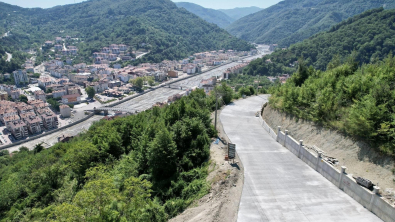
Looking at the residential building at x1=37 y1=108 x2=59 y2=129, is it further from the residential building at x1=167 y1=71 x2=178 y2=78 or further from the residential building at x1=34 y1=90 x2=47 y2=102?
the residential building at x1=167 y1=71 x2=178 y2=78

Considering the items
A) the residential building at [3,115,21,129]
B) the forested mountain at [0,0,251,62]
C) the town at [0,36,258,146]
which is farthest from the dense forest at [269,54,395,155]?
the forested mountain at [0,0,251,62]

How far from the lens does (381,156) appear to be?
11.4 metres

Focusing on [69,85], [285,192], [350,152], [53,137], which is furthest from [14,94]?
[350,152]

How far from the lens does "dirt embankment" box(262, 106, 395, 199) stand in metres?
10.8

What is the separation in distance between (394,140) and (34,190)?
2143cm

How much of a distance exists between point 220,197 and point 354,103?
10126 millimetres

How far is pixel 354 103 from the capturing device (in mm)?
14445

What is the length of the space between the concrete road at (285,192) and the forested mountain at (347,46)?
43.8 meters

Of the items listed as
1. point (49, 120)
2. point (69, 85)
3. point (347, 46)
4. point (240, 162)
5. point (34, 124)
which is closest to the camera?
point (240, 162)

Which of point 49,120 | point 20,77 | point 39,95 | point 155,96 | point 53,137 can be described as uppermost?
point 20,77

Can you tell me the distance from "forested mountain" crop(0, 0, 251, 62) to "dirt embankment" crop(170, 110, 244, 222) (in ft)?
349

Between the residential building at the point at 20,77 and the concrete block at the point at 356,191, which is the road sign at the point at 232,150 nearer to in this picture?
the concrete block at the point at 356,191

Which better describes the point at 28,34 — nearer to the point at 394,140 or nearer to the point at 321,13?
the point at 394,140

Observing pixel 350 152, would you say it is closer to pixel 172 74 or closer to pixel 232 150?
pixel 232 150
